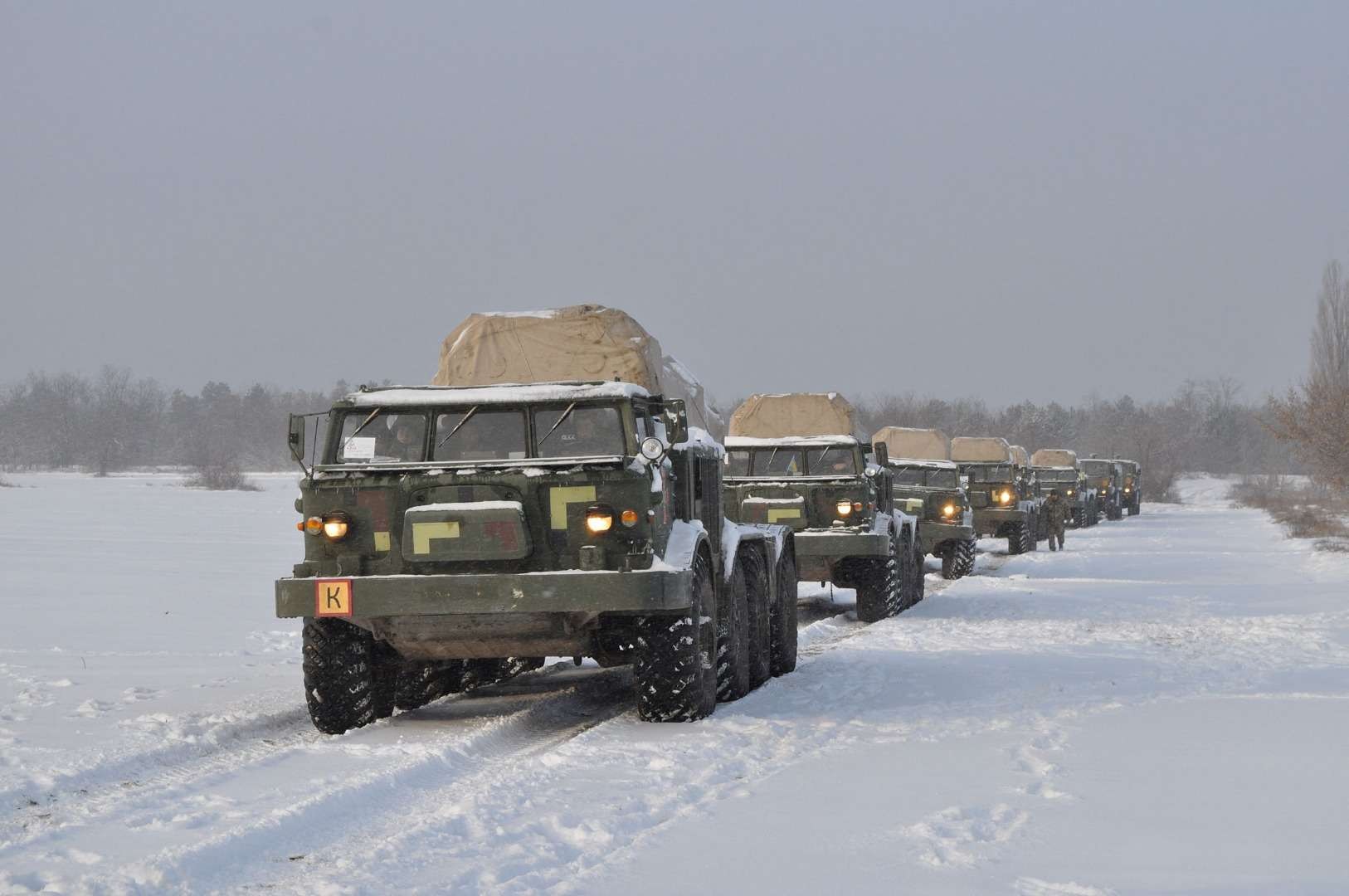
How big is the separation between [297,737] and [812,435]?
31.4 feet

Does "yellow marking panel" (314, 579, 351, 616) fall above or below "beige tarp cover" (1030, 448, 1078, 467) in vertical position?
below

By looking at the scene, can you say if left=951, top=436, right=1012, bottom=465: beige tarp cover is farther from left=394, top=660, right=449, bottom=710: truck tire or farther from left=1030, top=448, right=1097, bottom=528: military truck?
left=394, top=660, right=449, bottom=710: truck tire

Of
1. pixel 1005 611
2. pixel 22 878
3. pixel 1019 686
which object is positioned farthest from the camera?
pixel 1005 611

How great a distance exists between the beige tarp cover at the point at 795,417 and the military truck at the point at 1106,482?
37.0 metres

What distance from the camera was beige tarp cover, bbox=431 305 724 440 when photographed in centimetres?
1059

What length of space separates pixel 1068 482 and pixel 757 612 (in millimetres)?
35976

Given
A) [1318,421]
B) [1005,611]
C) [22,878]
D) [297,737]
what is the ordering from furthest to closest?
1. [1318,421]
2. [1005,611]
3. [297,737]
4. [22,878]

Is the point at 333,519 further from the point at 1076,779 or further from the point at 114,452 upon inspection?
the point at 114,452

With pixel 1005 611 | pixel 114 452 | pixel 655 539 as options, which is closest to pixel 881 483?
pixel 1005 611

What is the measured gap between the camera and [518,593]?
26.9ft

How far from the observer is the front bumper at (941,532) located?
22500mm

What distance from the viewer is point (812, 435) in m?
17.1

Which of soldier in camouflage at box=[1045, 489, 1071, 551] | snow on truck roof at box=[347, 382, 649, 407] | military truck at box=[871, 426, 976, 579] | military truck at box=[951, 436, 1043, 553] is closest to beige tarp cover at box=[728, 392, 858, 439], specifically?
military truck at box=[871, 426, 976, 579]

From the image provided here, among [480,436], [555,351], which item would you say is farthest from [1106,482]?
[480,436]
